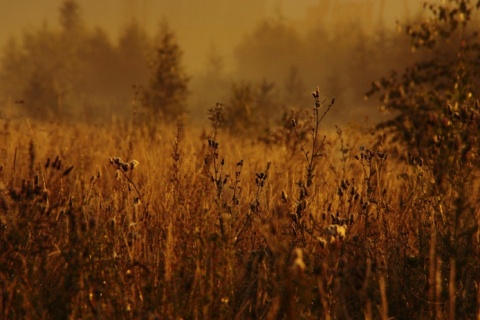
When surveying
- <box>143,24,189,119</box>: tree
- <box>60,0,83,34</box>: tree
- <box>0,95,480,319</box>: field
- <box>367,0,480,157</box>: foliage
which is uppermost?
<box>60,0,83,34</box>: tree

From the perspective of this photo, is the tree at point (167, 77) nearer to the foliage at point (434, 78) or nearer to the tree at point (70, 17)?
the foliage at point (434, 78)

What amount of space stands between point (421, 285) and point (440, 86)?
185 inches

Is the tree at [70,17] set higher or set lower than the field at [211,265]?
higher

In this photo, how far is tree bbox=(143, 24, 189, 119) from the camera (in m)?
17.8

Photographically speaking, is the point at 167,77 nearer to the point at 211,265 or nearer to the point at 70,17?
the point at 211,265

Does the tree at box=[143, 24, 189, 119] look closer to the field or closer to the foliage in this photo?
the foliage

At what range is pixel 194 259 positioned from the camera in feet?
7.64

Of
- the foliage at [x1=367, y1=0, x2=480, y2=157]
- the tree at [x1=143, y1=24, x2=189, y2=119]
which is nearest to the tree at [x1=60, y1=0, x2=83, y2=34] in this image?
the tree at [x1=143, y1=24, x2=189, y2=119]

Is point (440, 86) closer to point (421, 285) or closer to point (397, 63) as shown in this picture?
point (421, 285)

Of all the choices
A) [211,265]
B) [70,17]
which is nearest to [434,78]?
[211,265]

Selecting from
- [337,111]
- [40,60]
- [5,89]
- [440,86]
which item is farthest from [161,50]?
[5,89]

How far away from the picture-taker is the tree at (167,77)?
17828mm

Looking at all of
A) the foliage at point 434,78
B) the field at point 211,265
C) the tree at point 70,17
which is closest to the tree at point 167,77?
the foliage at point 434,78

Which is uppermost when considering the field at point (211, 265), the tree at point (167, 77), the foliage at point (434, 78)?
the tree at point (167, 77)
